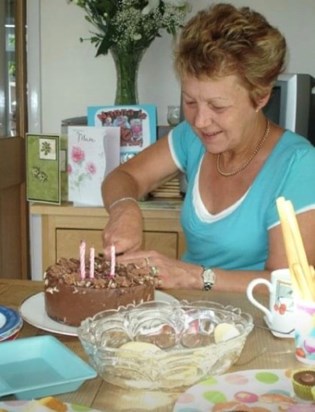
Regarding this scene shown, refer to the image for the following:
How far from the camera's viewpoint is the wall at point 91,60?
8.54 ft

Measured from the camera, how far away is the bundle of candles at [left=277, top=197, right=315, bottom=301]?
0.97 metres

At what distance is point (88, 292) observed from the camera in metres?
1.06

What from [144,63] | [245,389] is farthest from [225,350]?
[144,63]

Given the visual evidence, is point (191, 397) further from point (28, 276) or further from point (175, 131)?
point (28, 276)

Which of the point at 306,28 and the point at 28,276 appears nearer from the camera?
the point at 306,28

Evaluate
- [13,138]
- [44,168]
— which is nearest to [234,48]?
[44,168]

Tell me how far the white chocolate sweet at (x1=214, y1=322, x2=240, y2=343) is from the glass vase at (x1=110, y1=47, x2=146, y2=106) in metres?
1.55

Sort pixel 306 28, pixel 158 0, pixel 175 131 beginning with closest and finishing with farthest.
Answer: pixel 175 131
pixel 158 0
pixel 306 28

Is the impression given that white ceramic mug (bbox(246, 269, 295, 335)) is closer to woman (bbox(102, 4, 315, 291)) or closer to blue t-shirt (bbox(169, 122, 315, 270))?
woman (bbox(102, 4, 315, 291))

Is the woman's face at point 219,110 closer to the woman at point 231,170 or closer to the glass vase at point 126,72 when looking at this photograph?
the woman at point 231,170

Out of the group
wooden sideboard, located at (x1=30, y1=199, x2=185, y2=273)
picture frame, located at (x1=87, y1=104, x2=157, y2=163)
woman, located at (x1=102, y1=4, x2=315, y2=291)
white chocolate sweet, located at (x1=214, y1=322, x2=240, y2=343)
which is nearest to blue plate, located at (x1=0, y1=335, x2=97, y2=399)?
white chocolate sweet, located at (x1=214, y1=322, x2=240, y2=343)

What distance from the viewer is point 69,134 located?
234 cm

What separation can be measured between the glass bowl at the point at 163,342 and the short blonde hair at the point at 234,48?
0.54m

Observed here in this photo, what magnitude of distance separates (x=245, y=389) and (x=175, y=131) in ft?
3.35
